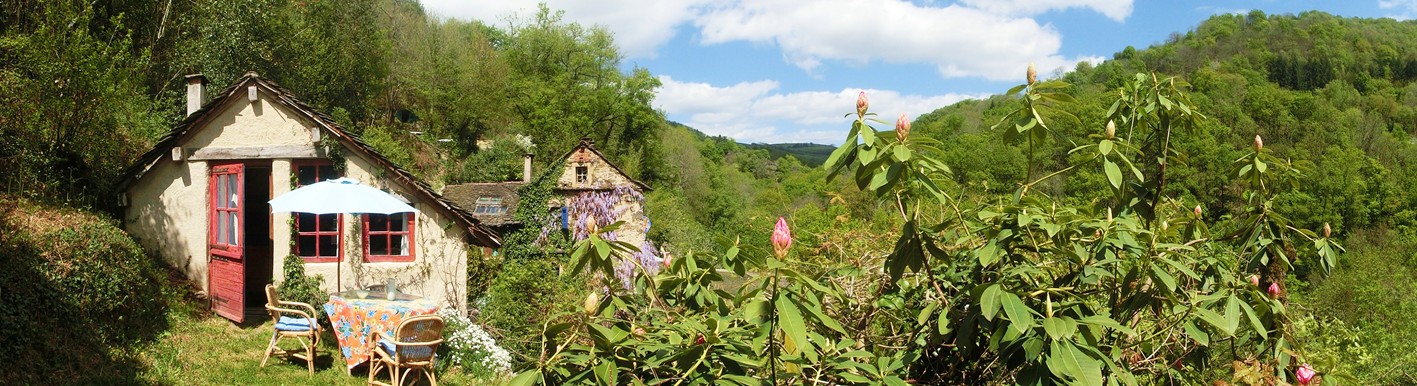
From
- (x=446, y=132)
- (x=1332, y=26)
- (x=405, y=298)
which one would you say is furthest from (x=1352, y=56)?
(x=405, y=298)

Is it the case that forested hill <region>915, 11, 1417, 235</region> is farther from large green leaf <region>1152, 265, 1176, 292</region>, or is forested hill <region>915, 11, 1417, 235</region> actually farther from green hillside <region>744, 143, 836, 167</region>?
green hillside <region>744, 143, 836, 167</region>

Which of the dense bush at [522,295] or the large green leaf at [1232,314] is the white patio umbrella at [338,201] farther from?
the large green leaf at [1232,314]

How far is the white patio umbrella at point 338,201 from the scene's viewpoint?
866 cm

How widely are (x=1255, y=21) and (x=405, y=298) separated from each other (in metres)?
89.7

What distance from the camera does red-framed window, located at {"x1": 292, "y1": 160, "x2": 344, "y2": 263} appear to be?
10.9m

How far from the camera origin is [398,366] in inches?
272

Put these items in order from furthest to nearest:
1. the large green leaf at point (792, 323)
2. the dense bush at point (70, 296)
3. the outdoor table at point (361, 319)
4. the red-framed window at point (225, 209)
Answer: the red-framed window at point (225, 209), the outdoor table at point (361, 319), the dense bush at point (70, 296), the large green leaf at point (792, 323)

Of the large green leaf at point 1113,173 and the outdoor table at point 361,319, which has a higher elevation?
the large green leaf at point 1113,173

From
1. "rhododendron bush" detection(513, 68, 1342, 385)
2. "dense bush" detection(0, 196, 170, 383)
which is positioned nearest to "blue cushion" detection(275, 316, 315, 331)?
"dense bush" detection(0, 196, 170, 383)

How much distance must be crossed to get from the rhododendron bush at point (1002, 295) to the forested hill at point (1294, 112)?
1851cm

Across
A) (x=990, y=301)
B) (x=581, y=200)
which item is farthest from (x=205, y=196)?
(x=990, y=301)

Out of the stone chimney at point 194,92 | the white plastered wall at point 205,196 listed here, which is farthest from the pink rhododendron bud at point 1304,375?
the stone chimney at point 194,92

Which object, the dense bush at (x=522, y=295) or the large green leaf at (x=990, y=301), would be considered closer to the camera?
the large green leaf at (x=990, y=301)

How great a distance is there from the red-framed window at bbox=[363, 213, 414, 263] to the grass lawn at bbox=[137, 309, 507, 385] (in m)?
1.83
